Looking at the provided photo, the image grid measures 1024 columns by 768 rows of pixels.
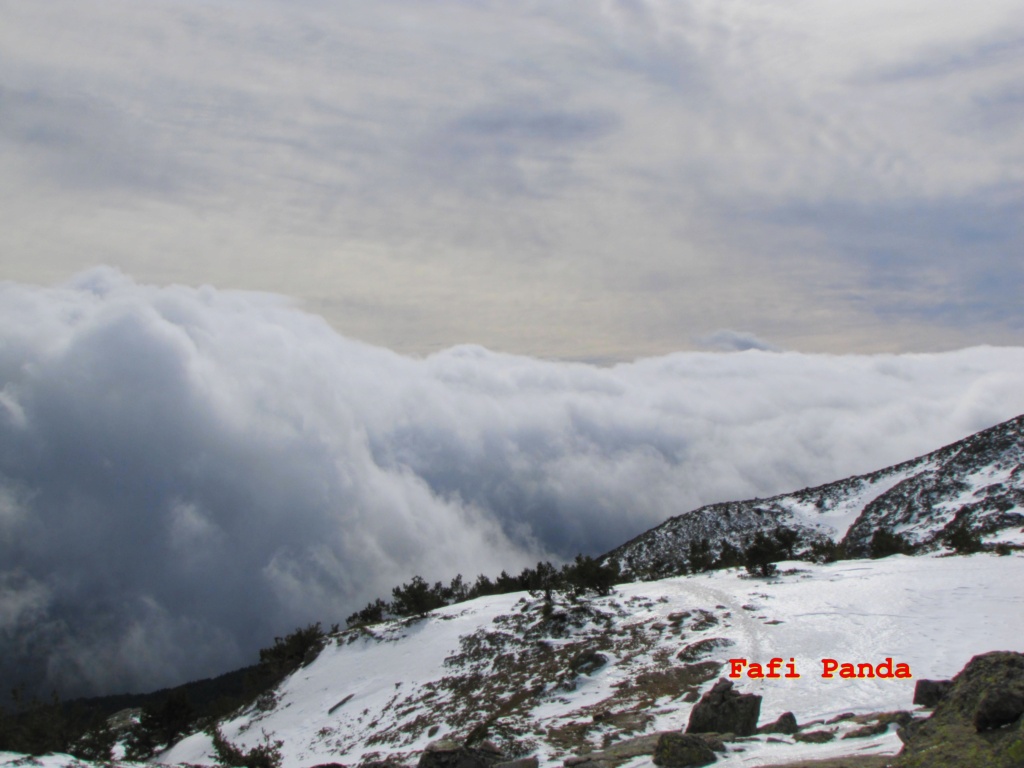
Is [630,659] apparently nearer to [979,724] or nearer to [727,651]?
[727,651]

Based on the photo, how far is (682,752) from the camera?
1243 centimetres

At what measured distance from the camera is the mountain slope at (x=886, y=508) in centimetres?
9281

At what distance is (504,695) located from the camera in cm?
2661

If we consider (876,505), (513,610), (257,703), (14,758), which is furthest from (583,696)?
(876,505)

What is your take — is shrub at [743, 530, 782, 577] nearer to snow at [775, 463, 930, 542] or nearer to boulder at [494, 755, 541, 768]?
boulder at [494, 755, 541, 768]

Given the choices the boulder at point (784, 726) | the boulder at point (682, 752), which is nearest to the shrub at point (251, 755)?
the boulder at point (682, 752)

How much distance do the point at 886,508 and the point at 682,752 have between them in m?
115

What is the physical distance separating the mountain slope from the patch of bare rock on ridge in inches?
2921

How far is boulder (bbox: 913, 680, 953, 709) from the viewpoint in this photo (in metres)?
14.8

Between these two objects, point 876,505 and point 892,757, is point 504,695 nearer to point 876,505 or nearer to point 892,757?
point 892,757

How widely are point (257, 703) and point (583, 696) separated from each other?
76.9ft

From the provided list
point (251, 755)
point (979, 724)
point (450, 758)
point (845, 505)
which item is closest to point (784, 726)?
point (979, 724)

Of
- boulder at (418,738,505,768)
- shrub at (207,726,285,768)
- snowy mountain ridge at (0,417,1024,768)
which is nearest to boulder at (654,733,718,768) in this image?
snowy mountain ridge at (0,417,1024,768)

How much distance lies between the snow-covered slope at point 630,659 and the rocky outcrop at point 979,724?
202 cm
